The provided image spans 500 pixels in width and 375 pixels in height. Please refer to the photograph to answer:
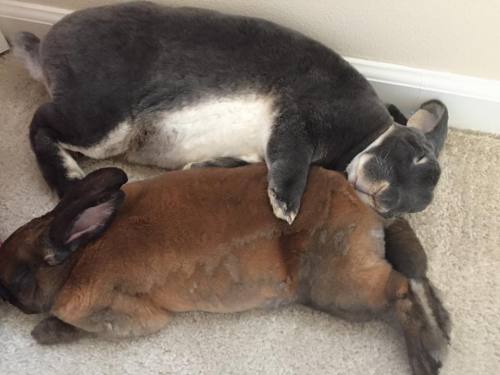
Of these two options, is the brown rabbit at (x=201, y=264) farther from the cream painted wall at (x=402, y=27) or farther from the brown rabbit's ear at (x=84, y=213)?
the cream painted wall at (x=402, y=27)

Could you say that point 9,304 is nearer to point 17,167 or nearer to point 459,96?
point 17,167

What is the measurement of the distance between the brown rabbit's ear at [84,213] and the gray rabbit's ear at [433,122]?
→ 2.28ft

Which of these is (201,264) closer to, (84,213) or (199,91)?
(84,213)

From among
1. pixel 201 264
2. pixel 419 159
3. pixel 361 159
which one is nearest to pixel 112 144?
pixel 201 264

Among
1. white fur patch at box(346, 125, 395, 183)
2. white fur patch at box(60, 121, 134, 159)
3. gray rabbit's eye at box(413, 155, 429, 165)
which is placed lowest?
white fur patch at box(60, 121, 134, 159)

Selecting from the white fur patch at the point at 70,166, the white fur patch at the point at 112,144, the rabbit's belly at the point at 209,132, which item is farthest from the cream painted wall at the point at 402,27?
the white fur patch at the point at 70,166

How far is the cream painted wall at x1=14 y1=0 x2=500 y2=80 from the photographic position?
1264mm

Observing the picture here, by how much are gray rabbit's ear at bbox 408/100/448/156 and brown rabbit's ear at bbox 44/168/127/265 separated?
0.70m

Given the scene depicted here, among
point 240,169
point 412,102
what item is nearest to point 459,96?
point 412,102

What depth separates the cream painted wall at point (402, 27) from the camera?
4.15 feet

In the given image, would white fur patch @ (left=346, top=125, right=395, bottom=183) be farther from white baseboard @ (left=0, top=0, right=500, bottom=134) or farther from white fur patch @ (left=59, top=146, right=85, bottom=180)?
white fur patch @ (left=59, top=146, right=85, bottom=180)

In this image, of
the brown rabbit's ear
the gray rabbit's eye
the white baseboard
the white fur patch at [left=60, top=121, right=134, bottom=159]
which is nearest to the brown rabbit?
the brown rabbit's ear

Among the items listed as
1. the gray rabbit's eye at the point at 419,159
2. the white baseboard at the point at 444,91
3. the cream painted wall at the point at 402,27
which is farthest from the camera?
the white baseboard at the point at 444,91

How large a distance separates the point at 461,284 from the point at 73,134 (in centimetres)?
95
